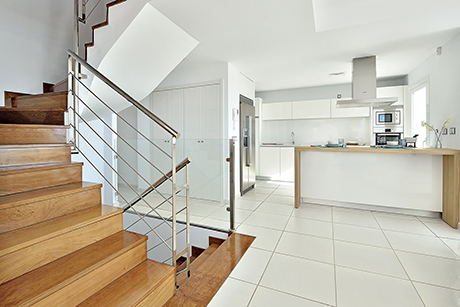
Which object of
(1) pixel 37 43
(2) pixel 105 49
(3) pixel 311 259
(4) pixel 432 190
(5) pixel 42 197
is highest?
(1) pixel 37 43

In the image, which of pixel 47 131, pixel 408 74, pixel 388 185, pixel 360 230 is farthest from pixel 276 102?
pixel 47 131

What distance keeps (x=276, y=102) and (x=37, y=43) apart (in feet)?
16.5

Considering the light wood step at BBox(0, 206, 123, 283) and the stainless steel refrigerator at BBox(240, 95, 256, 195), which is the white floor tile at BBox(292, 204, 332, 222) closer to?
the stainless steel refrigerator at BBox(240, 95, 256, 195)

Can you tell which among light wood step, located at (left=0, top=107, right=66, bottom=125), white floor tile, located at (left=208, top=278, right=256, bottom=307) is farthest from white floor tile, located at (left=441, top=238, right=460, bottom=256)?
light wood step, located at (left=0, top=107, right=66, bottom=125)

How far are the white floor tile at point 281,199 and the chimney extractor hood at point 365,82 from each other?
6.79 ft

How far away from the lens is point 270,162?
589 cm

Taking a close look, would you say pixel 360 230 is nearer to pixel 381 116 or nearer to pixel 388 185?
pixel 388 185

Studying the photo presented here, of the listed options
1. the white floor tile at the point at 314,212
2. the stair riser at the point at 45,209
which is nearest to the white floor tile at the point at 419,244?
the white floor tile at the point at 314,212

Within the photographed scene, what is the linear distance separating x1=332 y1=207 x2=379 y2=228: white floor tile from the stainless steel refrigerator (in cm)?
171

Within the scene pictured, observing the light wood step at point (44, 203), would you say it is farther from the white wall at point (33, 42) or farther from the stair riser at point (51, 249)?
the white wall at point (33, 42)

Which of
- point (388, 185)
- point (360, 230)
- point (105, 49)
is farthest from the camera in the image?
point (388, 185)

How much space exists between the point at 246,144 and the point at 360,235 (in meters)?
2.62

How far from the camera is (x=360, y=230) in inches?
108

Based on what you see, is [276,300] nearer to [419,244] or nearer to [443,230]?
[419,244]
